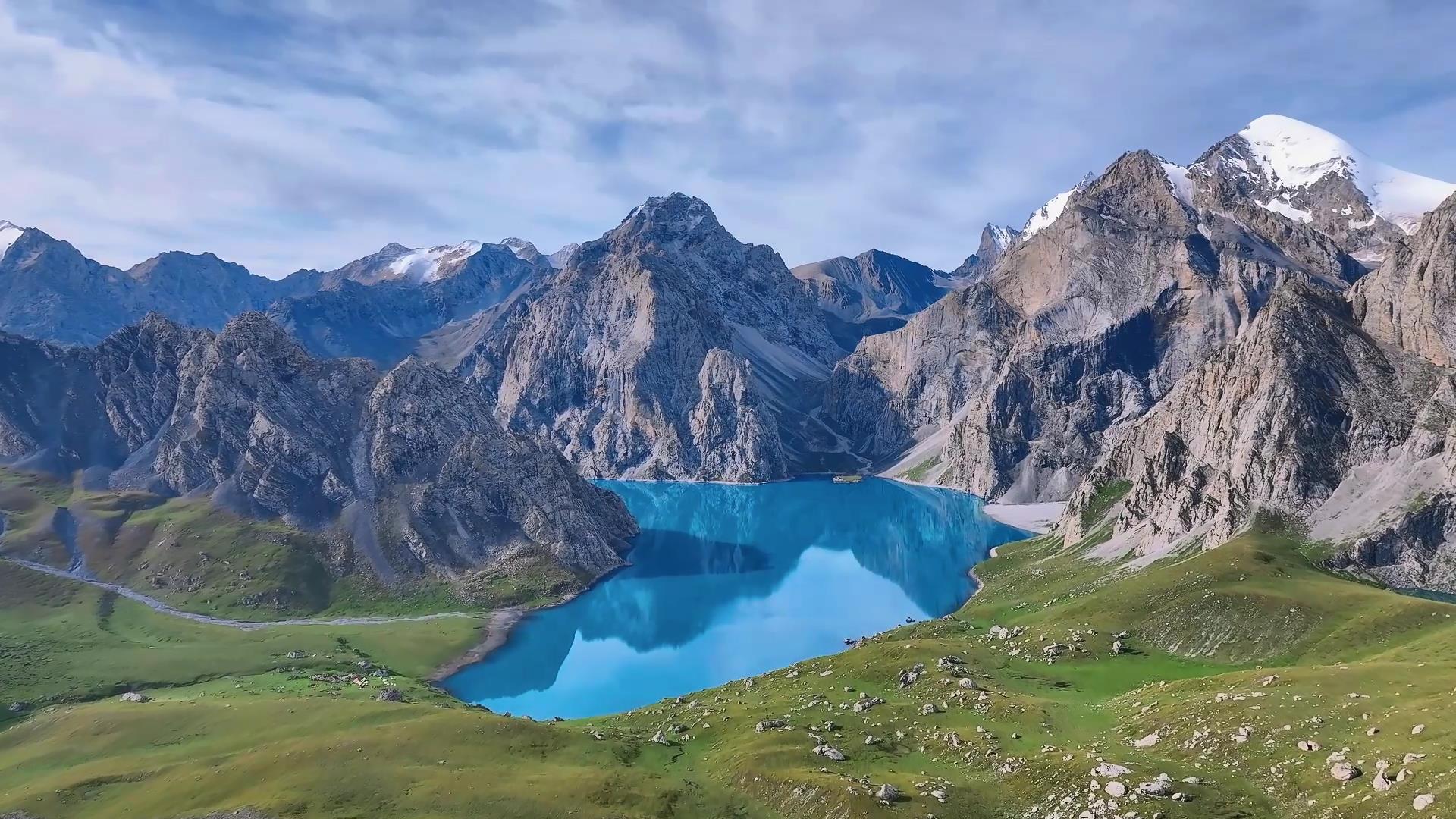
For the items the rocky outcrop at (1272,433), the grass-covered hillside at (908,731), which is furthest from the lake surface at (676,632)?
the rocky outcrop at (1272,433)

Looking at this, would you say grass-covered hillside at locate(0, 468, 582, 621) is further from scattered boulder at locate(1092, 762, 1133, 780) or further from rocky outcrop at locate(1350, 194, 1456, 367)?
rocky outcrop at locate(1350, 194, 1456, 367)

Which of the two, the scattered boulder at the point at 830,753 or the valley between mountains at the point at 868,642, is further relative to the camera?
the scattered boulder at the point at 830,753

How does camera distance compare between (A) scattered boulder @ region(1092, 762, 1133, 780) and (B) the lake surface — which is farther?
(B) the lake surface

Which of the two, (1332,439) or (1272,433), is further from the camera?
(1272,433)

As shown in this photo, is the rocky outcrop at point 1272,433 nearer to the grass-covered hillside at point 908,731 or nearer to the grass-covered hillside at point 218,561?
the grass-covered hillside at point 908,731

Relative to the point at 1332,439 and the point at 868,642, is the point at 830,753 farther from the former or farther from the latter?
the point at 1332,439

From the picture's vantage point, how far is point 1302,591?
108 metres

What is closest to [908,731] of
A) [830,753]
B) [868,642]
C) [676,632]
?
[830,753]

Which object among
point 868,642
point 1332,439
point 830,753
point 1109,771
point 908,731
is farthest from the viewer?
point 1332,439

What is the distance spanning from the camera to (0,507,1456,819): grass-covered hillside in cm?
5225

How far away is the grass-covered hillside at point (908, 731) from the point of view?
171 feet

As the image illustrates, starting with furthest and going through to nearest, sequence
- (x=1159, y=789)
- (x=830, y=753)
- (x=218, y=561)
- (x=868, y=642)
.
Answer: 1. (x=218, y=561)
2. (x=868, y=642)
3. (x=830, y=753)
4. (x=1159, y=789)

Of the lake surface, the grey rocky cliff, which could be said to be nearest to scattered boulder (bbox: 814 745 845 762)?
the lake surface

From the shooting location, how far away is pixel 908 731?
70375 millimetres
